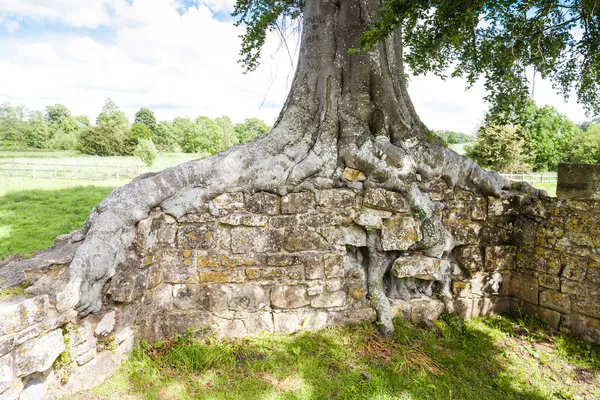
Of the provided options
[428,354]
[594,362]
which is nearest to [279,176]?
[428,354]

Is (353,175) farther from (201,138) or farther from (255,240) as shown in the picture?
(201,138)

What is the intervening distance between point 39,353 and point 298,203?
8.49ft

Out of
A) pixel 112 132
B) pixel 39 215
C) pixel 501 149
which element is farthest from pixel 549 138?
pixel 112 132

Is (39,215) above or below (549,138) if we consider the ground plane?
below

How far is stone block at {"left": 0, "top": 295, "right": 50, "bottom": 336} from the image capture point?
2357 millimetres

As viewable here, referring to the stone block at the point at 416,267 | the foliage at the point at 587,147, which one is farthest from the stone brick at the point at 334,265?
the foliage at the point at 587,147

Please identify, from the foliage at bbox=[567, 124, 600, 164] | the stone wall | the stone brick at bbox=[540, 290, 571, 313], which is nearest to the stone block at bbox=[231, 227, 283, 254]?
the stone wall

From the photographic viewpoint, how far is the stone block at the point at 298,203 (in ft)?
13.1

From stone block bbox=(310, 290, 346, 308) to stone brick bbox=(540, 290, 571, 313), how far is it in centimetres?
262

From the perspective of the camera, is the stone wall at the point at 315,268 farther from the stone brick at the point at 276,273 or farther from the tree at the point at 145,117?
the tree at the point at 145,117

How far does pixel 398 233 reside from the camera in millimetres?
4219

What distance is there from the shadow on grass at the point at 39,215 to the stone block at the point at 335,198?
20.8ft

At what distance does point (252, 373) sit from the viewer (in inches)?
135

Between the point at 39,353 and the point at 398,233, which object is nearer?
the point at 39,353
